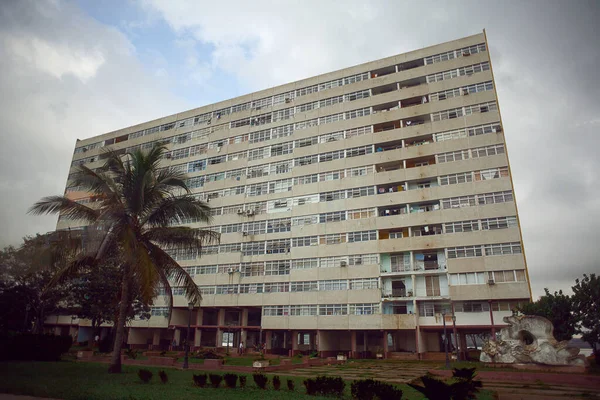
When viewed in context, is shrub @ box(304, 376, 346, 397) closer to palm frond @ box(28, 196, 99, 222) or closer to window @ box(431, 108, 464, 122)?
palm frond @ box(28, 196, 99, 222)

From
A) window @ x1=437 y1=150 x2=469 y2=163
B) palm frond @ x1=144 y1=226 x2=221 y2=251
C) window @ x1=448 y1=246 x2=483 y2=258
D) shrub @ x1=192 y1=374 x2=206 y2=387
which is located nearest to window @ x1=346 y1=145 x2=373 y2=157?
window @ x1=437 y1=150 x2=469 y2=163

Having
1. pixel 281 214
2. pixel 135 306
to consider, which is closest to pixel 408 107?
pixel 281 214

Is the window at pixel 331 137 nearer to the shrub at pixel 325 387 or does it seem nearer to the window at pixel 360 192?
the window at pixel 360 192

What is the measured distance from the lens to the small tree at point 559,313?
30.2 metres

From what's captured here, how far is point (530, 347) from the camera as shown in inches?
1006

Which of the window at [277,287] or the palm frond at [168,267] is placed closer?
the palm frond at [168,267]

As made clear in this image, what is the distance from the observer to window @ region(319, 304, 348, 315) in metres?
39.5

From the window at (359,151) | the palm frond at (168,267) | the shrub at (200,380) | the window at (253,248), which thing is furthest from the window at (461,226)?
the shrub at (200,380)

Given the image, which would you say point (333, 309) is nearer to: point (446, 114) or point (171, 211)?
point (446, 114)

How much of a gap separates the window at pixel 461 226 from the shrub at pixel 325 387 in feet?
91.1

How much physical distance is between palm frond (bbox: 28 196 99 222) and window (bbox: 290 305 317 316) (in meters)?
25.8

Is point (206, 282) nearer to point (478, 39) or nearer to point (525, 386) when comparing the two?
point (525, 386)

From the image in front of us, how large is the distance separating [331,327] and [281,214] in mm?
13463

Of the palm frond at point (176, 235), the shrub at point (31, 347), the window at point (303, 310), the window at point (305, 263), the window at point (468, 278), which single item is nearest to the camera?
the palm frond at point (176, 235)
